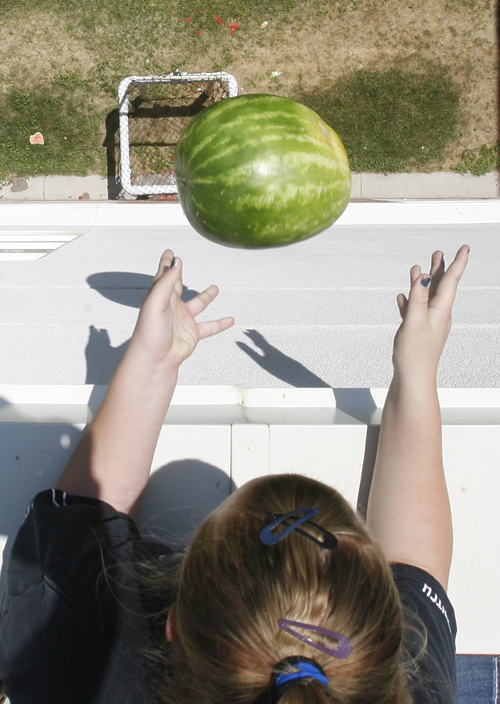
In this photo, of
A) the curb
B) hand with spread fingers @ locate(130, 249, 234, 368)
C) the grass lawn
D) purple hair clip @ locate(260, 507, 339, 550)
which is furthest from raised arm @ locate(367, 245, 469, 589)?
the grass lawn

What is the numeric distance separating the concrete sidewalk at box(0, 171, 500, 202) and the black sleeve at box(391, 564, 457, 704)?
6.62 metres

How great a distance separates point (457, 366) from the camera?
6.24ft

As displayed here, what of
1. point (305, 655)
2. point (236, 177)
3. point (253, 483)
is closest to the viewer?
point (236, 177)

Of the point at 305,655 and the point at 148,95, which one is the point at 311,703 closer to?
the point at 305,655

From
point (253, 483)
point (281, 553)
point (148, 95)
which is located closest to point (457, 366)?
point (253, 483)

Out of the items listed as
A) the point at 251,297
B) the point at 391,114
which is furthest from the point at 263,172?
the point at 391,114

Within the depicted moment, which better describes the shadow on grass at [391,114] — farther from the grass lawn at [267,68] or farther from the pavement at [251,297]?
the pavement at [251,297]

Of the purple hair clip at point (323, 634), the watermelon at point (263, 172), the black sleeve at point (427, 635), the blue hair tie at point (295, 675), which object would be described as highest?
the watermelon at point (263, 172)

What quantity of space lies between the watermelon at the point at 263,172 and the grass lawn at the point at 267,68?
6728mm

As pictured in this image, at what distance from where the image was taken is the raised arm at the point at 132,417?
149 cm

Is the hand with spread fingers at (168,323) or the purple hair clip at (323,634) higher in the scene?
the hand with spread fingers at (168,323)

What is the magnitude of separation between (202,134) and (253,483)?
781 millimetres

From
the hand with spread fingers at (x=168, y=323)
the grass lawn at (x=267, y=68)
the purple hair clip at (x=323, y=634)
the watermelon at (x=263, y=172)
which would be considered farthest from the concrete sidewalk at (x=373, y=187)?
the purple hair clip at (x=323, y=634)

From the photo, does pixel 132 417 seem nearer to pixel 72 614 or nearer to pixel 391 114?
pixel 72 614
